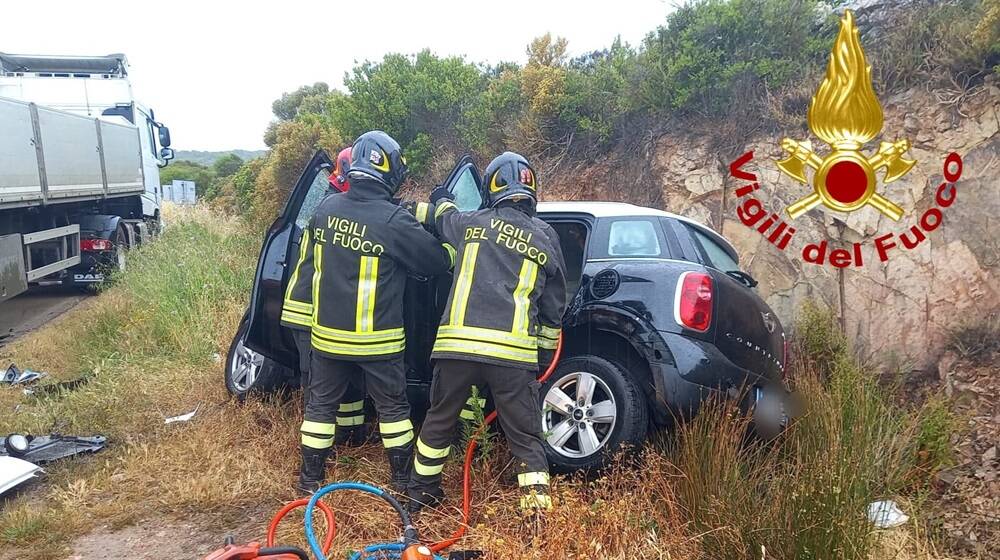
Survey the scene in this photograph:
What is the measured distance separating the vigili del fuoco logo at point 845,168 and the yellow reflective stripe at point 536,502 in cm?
387

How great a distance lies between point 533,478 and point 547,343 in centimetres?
67

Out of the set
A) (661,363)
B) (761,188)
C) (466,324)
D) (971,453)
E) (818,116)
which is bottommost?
(971,453)

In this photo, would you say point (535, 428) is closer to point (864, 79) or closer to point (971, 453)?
point (971, 453)

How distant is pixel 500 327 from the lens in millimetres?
3057

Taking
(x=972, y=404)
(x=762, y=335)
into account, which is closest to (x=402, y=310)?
(x=762, y=335)

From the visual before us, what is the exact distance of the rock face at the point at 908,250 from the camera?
592 cm

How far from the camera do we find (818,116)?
17.4ft

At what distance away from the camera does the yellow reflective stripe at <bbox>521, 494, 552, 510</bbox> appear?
290 cm

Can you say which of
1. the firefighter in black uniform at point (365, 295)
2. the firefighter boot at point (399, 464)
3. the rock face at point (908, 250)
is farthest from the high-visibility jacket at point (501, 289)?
the rock face at point (908, 250)

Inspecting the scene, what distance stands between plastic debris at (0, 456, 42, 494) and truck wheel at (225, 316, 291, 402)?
127 cm

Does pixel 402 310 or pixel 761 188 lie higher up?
pixel 761 188

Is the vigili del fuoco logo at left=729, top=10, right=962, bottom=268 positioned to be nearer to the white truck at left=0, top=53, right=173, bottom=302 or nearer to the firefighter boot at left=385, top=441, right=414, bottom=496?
the firefighter boot at left=385, top=441, right=414, bottom=496

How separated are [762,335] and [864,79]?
2.56 metres

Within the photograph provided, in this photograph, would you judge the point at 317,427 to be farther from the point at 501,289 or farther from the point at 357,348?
the point at 501,289
